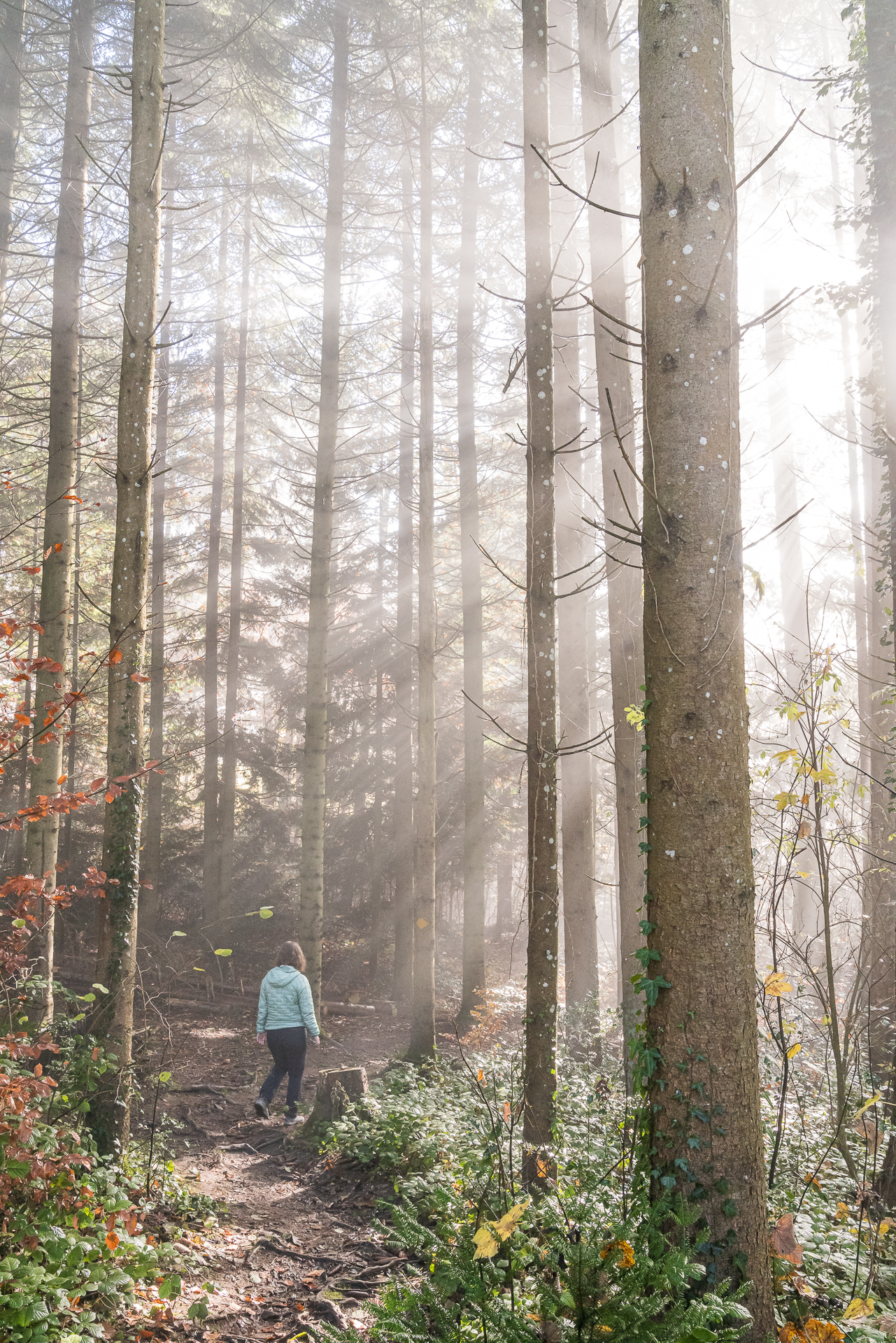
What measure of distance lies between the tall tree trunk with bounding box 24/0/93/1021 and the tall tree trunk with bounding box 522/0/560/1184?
4.85 m

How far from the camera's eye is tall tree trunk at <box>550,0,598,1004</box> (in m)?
9.92

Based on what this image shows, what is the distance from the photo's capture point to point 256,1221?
5.36 metres

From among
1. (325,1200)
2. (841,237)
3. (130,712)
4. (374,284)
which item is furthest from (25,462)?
(841,237)

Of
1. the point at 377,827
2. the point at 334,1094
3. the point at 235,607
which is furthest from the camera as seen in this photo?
the point at 377,827

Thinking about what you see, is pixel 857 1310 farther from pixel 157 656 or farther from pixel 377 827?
pixel 157 656

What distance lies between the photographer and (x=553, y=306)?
5.07 meters

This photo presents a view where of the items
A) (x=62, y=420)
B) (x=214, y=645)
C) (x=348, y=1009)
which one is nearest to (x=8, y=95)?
(x=62, y=420)

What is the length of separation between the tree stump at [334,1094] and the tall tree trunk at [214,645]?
858cm

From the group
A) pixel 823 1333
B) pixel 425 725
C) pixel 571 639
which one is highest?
pixel 571 639

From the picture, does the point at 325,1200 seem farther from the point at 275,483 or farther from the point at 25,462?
the point at 275,483

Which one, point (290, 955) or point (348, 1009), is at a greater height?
point (290, 955)

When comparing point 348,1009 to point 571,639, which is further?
point 348,1009

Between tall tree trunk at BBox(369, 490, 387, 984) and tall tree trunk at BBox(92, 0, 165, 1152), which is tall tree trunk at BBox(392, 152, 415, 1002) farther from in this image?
tall tree trunk at BBox(92, 0, 165, 1152)

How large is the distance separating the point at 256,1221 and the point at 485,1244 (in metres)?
3.36
